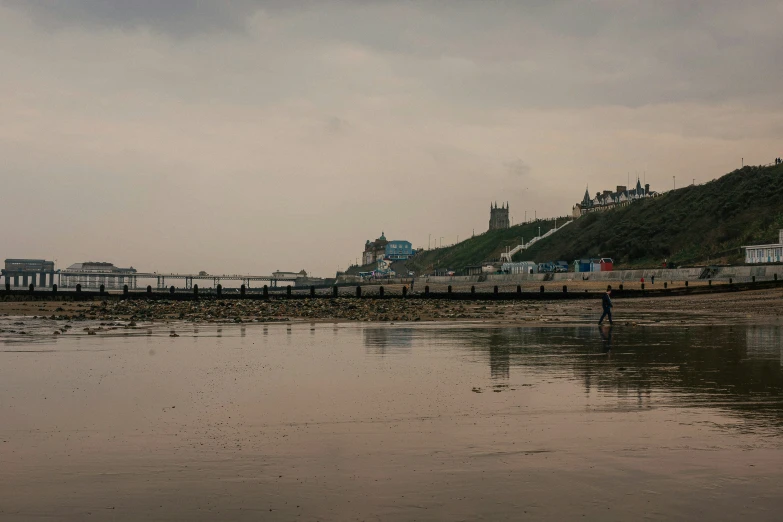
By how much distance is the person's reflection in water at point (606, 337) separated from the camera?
65.0ft

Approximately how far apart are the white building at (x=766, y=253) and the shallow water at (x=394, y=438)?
93.9 m

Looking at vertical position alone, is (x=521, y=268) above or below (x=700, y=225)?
below

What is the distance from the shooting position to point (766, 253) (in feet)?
345

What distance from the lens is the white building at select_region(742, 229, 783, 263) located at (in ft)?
330

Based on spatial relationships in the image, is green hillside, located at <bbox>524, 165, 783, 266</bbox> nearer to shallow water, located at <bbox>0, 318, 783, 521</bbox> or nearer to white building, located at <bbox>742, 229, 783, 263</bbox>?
white building, located at <bbox>742, 229, 783, 263</bbox>

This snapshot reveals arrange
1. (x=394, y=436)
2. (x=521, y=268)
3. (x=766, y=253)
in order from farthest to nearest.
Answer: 1. (x=521, y=268)
2. (x=766, y=253)
3. (x=394, y=436)

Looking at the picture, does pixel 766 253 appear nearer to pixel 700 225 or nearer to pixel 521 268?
pixel 700 225

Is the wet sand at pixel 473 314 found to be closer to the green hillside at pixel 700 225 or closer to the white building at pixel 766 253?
the white building at pixel 766 253

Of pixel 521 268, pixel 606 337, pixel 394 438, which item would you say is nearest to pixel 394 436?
pixel 394 438

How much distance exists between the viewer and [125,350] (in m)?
20.2

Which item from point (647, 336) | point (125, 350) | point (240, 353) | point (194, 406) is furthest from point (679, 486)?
point (647, 336)

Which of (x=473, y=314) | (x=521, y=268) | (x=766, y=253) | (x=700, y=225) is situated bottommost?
(x=473, y=314)

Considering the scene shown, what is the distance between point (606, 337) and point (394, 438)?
55.3 ft

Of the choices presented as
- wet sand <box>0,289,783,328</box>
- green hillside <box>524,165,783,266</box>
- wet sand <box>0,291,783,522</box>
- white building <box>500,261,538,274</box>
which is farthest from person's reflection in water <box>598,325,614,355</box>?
white building <box>500,261,538,274</box>
